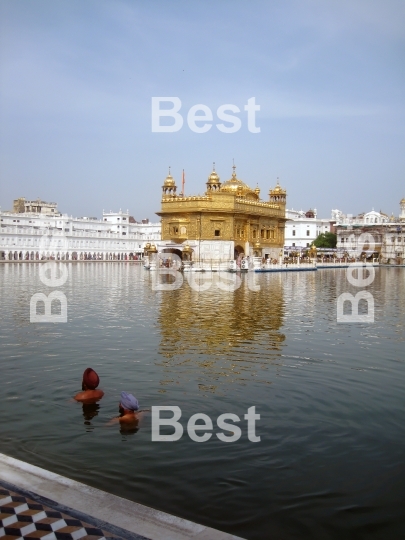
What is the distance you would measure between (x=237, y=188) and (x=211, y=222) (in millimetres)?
6916

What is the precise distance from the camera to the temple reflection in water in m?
9.13

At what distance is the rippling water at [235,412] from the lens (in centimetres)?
482

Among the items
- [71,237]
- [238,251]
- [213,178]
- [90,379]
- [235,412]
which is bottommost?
[235,412]

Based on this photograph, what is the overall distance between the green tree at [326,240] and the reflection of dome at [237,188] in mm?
29819

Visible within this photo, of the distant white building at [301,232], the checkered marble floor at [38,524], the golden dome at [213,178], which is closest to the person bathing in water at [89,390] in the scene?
the checkered marble floor at [38,524]

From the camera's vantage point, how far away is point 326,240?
84938mm

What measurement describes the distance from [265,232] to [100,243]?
129ft

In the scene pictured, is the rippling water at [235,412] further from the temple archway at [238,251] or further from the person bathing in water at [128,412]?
the temple archway at [238,251]

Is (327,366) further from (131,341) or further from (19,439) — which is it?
(19,439)

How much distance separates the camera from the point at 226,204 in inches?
1941

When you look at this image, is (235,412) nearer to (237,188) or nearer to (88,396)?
(88,396)

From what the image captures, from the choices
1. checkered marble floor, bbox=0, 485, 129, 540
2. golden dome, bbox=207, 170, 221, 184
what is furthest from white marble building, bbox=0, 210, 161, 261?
checkered marble floor, bbox=0, 485, 129, 540

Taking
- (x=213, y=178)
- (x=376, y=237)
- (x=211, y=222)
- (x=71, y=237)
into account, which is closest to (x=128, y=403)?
(x=211, y=222)

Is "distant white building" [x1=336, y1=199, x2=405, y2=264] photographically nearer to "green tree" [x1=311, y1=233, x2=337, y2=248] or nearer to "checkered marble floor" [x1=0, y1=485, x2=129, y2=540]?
"green tree" [x1=311, y1=233, x2=337, y2=248]
